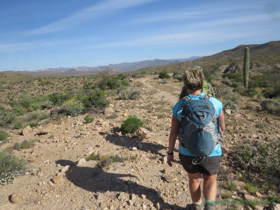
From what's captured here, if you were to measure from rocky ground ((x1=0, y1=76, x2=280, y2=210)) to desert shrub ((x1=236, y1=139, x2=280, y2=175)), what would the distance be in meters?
0.32

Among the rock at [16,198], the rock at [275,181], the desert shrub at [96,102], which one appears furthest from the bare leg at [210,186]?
the desert shrub at [96,102]

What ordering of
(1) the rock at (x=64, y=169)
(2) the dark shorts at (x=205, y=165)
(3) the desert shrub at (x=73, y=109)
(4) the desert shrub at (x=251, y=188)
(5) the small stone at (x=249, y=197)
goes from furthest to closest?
(3) the desert shrub at (x=73, y=109) → (1) the rock at (x=64, y=169) → (4) the desert shrub at (x=251, y=188) → (5) the small stone at (x=249, y=197) → (2) the dark shorts at (x=205, y=165)

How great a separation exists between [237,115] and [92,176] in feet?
19.2

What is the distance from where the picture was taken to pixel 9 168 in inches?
131

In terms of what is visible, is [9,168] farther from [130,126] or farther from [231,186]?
[231,186]

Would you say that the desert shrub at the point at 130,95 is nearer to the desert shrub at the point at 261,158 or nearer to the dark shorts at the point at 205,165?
the desert shrub at the point at 261,158

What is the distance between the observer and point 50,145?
15.6 ft

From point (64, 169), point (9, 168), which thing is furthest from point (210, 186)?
point (9, 168)

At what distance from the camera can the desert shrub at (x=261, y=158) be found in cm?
307

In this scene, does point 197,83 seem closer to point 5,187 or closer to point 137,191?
point 137,191

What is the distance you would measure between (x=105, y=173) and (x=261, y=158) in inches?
123

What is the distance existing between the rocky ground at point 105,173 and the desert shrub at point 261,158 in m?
0.32

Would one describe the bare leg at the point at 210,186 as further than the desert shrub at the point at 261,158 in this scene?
No

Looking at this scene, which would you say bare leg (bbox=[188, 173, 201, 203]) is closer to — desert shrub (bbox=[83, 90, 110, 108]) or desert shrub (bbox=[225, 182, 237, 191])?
desert shrub (bbox=[225, 182, 237, 191])
